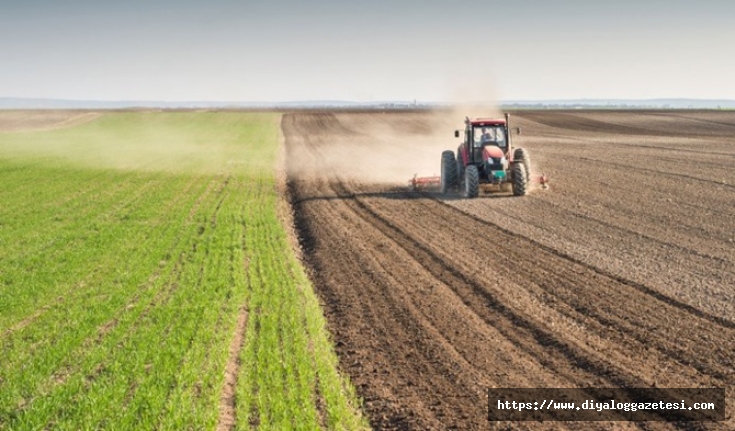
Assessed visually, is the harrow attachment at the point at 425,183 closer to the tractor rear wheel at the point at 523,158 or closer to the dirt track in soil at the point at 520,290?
the dirt track in soil at the point at 520,290

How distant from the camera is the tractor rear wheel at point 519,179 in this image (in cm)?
2159

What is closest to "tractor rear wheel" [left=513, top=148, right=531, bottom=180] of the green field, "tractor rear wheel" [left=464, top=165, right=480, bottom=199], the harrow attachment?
"tractor rear wheel" [left=464, top=165, right=480, bottom=199]

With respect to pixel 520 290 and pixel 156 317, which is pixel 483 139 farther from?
pixel 156 317

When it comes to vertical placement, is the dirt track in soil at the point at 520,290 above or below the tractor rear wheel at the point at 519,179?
below

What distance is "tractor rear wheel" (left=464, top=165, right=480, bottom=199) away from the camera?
70.7ft

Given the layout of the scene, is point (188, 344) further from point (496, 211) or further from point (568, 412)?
point (496, 211)

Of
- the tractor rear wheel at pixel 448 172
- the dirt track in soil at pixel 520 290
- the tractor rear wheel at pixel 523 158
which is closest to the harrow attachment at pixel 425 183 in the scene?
the dirt track in soil at pixel 520 290

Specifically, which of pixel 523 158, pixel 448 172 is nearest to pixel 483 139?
pixel 523 158

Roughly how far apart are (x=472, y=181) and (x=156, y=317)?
1361 centimetres

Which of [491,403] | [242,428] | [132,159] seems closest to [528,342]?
[491,403]

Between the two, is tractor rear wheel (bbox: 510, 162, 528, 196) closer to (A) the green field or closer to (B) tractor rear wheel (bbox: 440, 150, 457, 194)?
(B) tractor rear wheel (bbox: 440, 150, 457, 194)

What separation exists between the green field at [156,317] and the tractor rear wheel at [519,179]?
831cm

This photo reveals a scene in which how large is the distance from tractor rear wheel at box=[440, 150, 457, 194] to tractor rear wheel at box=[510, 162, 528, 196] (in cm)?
225

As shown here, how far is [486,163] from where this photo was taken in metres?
21.7
